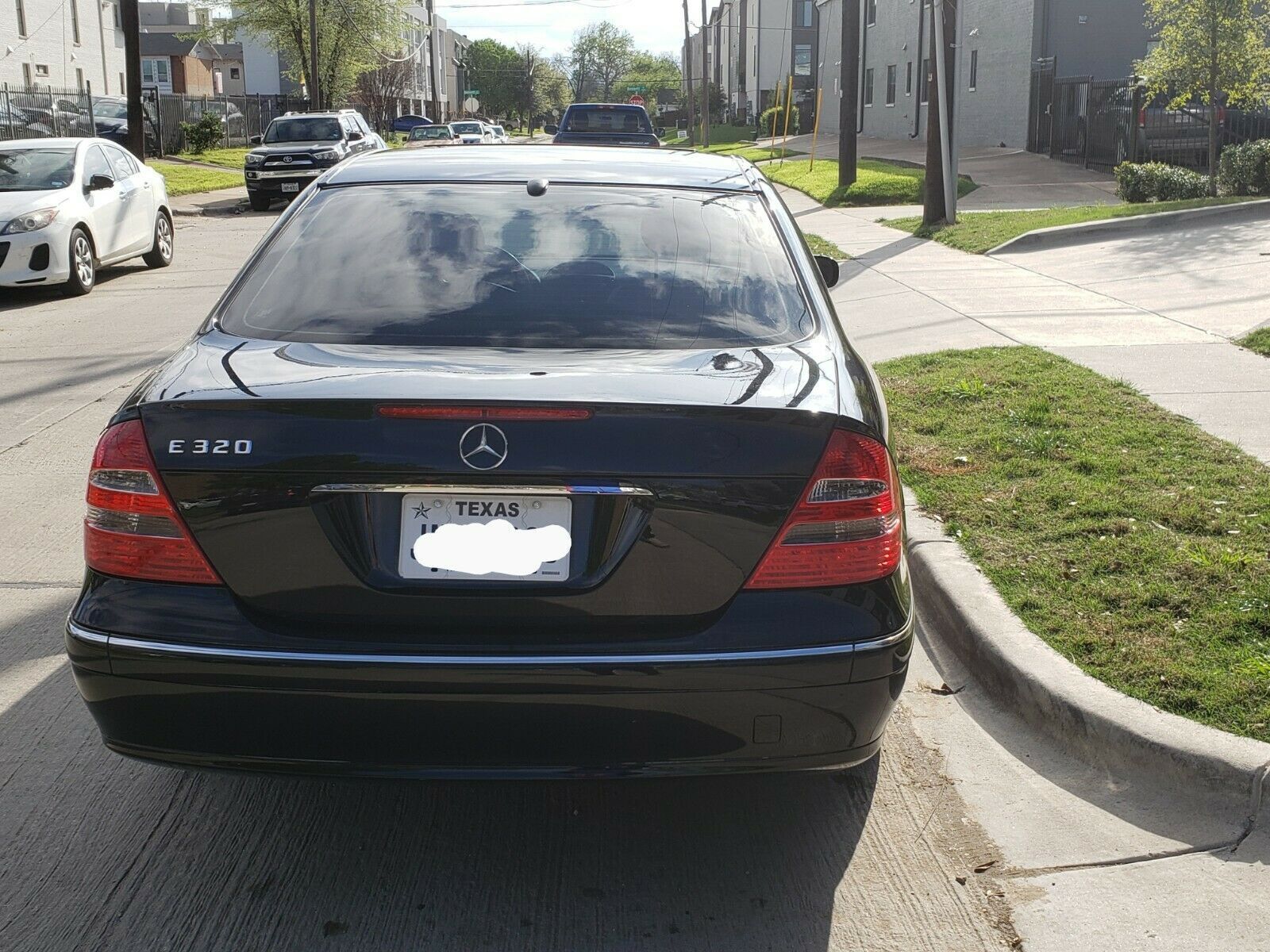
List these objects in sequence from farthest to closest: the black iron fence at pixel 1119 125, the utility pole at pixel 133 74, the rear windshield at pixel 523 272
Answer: the utility pole at pixel 133 74 < the black iron fence at pixel 1119 125 < the rear windshield at pixel 523 272

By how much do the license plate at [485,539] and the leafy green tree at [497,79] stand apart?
445 feet

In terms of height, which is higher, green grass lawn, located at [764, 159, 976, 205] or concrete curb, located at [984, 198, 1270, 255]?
green grass lawn, located at [764, 159, 976, 205]

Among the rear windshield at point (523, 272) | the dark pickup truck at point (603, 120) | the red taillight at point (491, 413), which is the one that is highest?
the dark pickup truck at point (603, 120)

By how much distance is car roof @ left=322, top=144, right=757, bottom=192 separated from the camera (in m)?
3.97

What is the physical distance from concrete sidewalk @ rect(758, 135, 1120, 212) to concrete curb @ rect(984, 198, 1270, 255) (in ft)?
13.8

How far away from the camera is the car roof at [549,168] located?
3.97 metres

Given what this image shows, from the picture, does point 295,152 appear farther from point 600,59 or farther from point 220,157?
point 600,59

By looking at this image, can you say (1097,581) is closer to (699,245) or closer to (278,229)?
(699,245)

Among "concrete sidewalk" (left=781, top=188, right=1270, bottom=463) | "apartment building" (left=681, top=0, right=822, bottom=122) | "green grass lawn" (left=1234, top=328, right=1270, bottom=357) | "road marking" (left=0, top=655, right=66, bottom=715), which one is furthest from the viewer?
"apartment building" (left=681, top=0, right=822, bottom=122)

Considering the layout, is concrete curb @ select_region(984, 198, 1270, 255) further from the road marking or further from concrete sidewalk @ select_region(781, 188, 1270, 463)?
the road marking

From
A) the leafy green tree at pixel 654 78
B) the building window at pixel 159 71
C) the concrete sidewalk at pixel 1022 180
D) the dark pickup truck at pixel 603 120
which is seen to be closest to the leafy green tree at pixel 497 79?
the leafy green tree at pixel 654 78

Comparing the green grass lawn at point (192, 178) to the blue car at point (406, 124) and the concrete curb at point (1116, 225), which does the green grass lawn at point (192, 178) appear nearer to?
the concrete curb at point (1116, 225)

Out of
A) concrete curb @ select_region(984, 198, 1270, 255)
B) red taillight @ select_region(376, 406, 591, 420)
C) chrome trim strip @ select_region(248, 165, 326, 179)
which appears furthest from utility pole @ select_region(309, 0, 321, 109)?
red taillight @ select_region(376, 406, 591, 420)

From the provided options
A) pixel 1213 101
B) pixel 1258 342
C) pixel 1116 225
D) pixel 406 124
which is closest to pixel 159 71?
pixel 406 124
